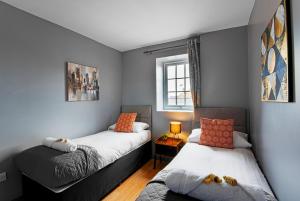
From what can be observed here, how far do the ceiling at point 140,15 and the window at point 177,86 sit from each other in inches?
26.4

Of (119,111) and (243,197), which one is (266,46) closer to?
(243,197)

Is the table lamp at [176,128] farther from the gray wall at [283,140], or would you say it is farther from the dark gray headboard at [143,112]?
the gray wall at [283,140]

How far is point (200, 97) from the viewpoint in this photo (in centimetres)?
280

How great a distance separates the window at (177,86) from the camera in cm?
324

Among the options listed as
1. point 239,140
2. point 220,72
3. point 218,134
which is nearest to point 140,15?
point 220,72

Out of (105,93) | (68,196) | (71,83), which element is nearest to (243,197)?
(68,196)

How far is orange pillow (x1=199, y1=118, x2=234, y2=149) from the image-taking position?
2076 mm

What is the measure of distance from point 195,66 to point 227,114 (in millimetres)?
1004

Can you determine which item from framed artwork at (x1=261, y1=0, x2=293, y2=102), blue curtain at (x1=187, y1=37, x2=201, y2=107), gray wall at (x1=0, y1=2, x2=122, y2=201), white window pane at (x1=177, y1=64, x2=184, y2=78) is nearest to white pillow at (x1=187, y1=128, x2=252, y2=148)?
blue curtain at (x1=187, y1=37, x2=201, y2=107)

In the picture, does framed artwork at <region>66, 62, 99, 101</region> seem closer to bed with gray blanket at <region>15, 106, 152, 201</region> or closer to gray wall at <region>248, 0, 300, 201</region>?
bed with gray blanket at <region>15, 106, 152, 201</region>

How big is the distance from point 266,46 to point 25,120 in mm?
2846

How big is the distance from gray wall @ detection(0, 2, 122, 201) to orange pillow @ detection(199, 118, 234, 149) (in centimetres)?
211

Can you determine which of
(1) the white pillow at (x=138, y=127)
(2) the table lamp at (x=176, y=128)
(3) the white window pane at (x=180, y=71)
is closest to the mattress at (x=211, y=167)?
(2) the table lamp at (x=176, y=128)

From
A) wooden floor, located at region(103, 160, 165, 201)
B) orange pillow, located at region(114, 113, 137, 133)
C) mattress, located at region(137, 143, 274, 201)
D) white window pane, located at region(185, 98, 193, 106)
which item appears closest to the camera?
mattress, located at region(137, 143, 274, 201)
